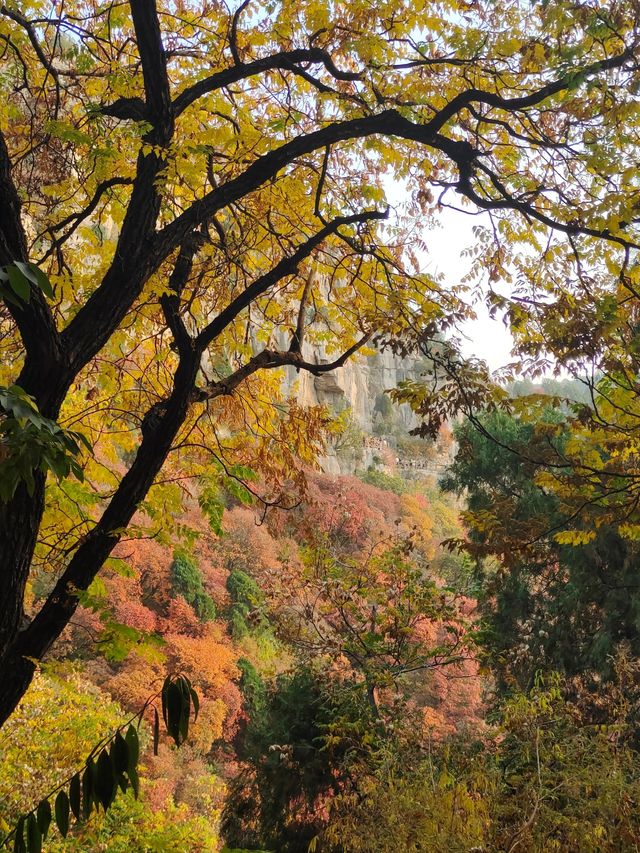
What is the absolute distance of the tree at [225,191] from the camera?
2.28m

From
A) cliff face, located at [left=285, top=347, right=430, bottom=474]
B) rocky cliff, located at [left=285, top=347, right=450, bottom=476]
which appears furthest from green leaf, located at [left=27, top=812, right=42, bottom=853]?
rocky cliff, located at [left=285, top=347, right=450, bottom=476]

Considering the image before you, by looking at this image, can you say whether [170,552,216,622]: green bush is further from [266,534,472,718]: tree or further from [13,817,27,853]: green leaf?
[13,817,27,853]: green leaf

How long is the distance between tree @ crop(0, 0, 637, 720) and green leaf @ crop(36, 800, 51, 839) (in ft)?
1.89

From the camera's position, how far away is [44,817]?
112cm

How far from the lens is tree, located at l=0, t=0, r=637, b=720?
228 cm

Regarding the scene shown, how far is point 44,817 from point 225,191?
224 centimetres

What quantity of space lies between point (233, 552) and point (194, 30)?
14.5 m

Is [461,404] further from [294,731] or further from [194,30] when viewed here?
[294,731]

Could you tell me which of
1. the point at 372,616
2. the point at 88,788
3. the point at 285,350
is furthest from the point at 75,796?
the point at 372,616

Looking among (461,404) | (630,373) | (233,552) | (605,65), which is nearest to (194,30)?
(605,65)

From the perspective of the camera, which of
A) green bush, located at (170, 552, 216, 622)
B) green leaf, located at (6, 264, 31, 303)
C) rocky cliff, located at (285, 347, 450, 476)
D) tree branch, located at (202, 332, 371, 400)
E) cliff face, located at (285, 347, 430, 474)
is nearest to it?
green leaf, located at (6, 264, 31, 303)

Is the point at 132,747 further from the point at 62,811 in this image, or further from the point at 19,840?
the point at 19,840

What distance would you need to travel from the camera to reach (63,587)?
234 centimetres

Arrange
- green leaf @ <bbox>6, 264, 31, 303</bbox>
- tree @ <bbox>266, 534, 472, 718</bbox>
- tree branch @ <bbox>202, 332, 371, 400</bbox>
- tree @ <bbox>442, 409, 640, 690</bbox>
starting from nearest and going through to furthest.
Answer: green leaf @ <bbox>6, 264, 31, 303</bbox> → tree branch @ <bbox>202, 332, 371, 400</bbox> → tree @ <bbox>266, 534, 472, 718</bbox> → tree @ <bbox>442, 409, 640, 690</bbox>
